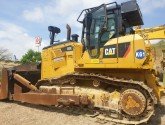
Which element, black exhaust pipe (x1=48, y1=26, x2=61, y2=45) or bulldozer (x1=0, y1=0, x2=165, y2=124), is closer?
bulldozer (x1=0, y1=0, x2=165, y2=124)

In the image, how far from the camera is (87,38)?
10.1 metres

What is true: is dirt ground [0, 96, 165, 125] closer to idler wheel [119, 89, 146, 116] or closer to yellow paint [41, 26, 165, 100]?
idler wheel [119, 89, 146, 116]

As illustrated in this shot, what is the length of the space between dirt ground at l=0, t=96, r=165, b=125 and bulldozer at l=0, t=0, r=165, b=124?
1.11ft

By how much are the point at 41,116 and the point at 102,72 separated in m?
2.37

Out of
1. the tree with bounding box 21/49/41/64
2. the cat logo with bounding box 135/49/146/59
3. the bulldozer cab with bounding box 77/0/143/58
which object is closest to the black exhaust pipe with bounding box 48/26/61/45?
the bulldozer cab with bounding box 77/0/143/58

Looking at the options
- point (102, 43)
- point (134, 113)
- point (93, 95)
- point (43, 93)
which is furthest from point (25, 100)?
point (134, 113)

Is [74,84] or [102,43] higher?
[102,43]

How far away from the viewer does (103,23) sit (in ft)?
31.8

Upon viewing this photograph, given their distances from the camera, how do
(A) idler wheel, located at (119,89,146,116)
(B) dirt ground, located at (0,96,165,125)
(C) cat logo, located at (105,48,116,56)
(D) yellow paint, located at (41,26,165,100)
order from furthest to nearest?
(C) cat logo, located at (105,48,116,56) < (B) dirt ground, located at (0,96,165,125) < (D) yellow paint, located at (41,26,165,100) < (A) idler wheel, located at (119,89,146,116)

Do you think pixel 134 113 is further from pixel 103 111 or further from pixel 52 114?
pixel 52 114

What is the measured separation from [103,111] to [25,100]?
3.13 metres

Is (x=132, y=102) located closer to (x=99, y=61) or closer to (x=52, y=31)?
(x=99, y=61)

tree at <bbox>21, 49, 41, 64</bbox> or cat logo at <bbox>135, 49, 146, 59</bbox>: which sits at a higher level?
tree at <bbox>21, 49, 41, 64</bbox>

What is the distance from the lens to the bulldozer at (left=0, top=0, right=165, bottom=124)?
8586 millimetres
